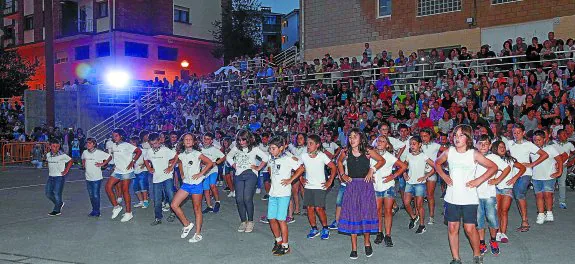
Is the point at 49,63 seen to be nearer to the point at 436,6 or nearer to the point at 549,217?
the point at 436,6

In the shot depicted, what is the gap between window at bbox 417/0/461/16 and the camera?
2413 cm

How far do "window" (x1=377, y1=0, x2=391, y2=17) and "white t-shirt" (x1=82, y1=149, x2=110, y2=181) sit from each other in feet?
57.7

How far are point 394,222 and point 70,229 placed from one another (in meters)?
5.80

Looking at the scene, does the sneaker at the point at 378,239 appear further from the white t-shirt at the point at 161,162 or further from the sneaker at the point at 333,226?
the white t-shirt at the point at 161,162

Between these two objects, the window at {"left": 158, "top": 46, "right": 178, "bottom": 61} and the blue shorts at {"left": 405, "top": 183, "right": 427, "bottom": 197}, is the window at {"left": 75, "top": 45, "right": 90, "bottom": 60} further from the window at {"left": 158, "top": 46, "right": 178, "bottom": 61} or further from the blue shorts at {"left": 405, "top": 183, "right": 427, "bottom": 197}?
the blue shorts at {"left": 405, "top": 183, "right": 427, "bottom": 197}

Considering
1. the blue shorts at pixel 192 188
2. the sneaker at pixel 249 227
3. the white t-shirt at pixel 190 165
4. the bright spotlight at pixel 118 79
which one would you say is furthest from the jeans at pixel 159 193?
the bright spotlight at pixel 118 79

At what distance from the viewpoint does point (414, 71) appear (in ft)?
68.7

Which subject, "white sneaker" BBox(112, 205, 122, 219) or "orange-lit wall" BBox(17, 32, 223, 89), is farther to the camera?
"orange-lit wall" BBox(17, 32, 223, 89)

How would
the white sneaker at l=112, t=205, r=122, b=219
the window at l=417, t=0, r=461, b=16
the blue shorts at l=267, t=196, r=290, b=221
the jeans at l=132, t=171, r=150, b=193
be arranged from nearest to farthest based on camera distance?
the blue shorts at l=267, t=196, r=290, b=221 < the white sneaker at l=112, t=205, r=122, b=219 < the jeans at l=132, t=171, r=150, b=193 < the window at l=417, t=0, r=461, b=16

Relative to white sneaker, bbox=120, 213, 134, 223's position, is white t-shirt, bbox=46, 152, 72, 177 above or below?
above

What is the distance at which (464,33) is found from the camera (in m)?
23.9

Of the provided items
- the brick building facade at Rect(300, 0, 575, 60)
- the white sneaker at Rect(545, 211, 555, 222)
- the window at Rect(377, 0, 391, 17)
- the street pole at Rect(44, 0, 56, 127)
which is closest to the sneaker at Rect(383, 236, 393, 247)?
the white sneaker at Rect(545, 211, 555, 222)

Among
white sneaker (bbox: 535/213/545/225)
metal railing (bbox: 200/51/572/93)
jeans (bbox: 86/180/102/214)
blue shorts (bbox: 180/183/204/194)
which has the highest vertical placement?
metal railing (bbox: 200/51/572/93)

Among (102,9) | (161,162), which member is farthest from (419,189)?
(102,9)
